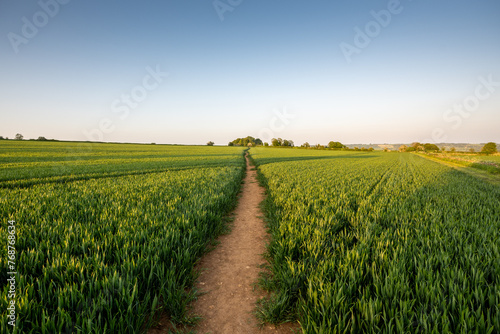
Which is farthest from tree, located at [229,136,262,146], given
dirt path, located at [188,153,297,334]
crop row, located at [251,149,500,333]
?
crop row, located at [251,149,500,333]

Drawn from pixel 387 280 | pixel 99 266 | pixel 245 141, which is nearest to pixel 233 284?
pixel 99 266

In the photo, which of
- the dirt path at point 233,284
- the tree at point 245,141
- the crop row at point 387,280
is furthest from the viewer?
the tree at point 245,141

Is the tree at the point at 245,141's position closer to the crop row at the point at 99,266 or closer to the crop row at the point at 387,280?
the crop row at the point at 99,266

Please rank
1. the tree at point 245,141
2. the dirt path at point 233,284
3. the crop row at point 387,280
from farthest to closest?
1. the tree at point 245,141
2. the dirt path at point 233,284
3. the crop row at point 387,280

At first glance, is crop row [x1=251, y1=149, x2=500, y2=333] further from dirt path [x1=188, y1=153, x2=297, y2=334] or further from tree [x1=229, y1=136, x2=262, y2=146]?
tree [x1=229, y1=136, x2=262, y2=146]

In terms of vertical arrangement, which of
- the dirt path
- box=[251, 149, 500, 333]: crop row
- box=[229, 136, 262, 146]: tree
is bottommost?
the dirt path

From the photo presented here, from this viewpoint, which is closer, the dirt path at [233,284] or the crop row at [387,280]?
the crop row at [387,280]

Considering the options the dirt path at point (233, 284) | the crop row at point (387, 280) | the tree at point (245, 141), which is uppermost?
the tree at point (245, 141)

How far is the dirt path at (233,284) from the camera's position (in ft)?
10.0

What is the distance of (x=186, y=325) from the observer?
9.72 feet

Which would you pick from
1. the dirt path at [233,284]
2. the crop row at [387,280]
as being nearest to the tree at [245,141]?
the dirt path at [233,284]

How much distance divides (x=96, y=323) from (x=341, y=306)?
2914mm

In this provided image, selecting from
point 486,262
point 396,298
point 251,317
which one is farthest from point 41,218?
point 486,262

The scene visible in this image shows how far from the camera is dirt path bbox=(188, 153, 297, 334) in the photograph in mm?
3062
